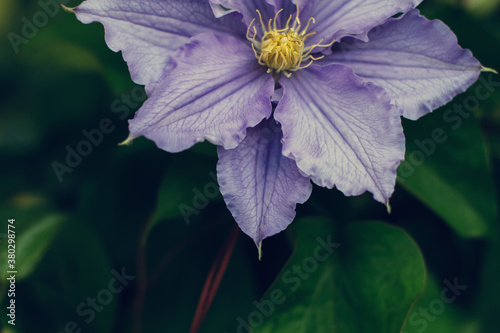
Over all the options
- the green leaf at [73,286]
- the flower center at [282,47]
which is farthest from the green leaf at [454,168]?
the green leaf at [73,286]

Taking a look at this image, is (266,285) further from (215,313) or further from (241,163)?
(241,163)

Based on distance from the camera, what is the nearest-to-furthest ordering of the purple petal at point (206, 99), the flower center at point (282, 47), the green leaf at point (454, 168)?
the purple petal at point (206, 99), the flower center at point (282, 47), the green leaf at point (454, 168)

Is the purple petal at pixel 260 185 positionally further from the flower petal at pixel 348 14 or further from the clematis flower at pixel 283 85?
A: the flower petal at pixel 348 14

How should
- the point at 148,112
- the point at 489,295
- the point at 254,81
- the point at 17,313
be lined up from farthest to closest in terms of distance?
the point at 489,295, the point at 17,313, the point at 254,81, the point at 148,112

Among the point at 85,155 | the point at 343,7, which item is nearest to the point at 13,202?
the point at 85,155

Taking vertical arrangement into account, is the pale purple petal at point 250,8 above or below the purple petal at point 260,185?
above

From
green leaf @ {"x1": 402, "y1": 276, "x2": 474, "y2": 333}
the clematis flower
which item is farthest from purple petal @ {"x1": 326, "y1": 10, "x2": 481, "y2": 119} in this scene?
green leaf @ {"x1": 402, "y1": 276, "x2": 474, "y2": 333}
